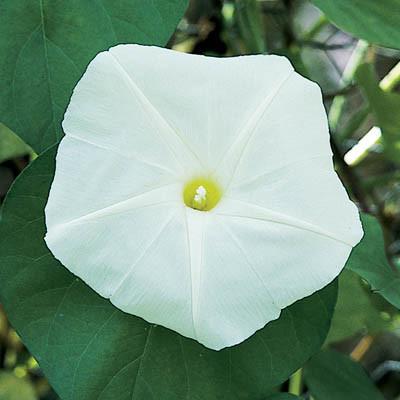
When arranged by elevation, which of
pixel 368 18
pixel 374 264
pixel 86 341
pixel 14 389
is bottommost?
pixel 14 389

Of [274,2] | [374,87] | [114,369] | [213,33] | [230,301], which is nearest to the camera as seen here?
[230,301]

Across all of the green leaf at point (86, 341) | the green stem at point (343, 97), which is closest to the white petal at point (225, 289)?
the green leaf at point (86, 341)

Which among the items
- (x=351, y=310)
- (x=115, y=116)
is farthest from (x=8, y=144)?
(x=351, y=310)

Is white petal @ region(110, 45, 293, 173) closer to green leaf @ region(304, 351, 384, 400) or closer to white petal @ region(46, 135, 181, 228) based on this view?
white petal @ region(46, 135, 181, 228)

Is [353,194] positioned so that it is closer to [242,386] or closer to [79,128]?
[242,386]

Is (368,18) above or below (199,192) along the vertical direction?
above

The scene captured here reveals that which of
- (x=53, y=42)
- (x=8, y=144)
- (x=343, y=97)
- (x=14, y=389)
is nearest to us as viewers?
(x=53, y=42)

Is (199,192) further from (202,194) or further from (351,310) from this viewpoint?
(351,310)

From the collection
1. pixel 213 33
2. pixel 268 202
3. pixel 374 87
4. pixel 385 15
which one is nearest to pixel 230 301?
pixel 268 202
